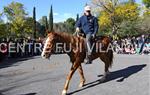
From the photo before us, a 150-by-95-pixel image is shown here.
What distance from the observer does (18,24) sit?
228 ft

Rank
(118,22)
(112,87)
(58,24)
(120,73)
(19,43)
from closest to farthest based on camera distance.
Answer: (112,87), (120,73), (19,43), (118,22), (58,24)

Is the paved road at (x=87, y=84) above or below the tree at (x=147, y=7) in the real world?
below

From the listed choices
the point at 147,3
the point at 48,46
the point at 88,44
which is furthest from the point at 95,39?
the point at 147,3

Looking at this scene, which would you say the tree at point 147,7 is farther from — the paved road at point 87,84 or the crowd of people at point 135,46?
the paved road at point 87,84

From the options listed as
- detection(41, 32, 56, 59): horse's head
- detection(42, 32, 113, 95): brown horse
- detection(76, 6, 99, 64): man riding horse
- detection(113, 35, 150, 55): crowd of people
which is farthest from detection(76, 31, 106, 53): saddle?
detection(113, 35, 150, 55): crowd of people

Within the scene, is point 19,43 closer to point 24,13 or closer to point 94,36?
point 94,36

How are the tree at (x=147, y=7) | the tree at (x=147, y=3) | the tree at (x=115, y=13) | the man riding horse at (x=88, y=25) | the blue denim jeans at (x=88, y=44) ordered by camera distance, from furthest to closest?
the tree at (x=115, y=13), the tree at (x=147, y=7), the tree at (x=147, y=3), the man riding horse at (x=88, y=25), the blue denim jeans at (x=88, y=44)

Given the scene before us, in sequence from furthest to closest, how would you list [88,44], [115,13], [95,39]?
[115,13] < [95,39] < [88,44]

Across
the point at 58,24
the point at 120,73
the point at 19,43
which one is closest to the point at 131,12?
the point at 58,24

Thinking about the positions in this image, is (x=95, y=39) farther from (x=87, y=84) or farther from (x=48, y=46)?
(x=48, y=46)

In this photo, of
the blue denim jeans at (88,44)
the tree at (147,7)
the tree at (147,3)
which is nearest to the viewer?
the blue denim jeans at (88,44)

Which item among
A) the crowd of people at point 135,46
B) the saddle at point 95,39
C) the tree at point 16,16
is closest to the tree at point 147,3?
the tree at point 16,16

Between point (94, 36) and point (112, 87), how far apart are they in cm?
202

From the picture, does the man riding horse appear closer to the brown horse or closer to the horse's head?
the brown horse
